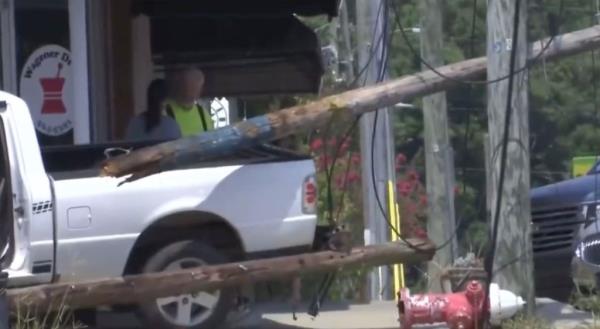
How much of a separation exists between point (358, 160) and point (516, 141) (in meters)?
8.96

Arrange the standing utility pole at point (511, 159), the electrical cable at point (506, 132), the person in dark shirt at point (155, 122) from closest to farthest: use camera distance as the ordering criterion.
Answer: the electrical cable at point (506, 132) < the standing utility pole at point (511, 159) < the person in dark shirt at point (155, 122)

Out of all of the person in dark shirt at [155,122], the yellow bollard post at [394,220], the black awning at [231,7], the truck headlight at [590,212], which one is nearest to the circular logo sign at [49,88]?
the black awning at [231,7]

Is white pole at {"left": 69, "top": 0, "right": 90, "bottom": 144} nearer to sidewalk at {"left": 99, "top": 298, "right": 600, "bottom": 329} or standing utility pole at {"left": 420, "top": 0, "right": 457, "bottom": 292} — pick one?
sidewalk at {"left": 99, "top": 298, "right": 600, "bottom": 329}

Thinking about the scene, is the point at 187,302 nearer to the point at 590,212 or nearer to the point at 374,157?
the point at 590,212

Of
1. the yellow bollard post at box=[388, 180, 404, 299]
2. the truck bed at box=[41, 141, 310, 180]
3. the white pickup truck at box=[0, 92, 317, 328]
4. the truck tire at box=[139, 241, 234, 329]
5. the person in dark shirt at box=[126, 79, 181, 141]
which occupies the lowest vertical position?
the yellow bollard post at box=[388, 180, 404, 299]

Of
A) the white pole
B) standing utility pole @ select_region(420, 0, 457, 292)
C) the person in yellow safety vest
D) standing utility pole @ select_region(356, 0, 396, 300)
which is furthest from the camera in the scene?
standing utility pole @ select_region(420, 0, 457, 292)

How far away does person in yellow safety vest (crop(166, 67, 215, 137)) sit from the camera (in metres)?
12.0

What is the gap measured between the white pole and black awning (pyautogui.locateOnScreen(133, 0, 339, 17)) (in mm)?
1061

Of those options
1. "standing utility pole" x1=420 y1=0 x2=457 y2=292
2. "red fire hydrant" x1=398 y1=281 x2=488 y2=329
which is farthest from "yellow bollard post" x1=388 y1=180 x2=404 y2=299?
"red fire hydrant" x1=398 y1=281 x2=488 y2=329

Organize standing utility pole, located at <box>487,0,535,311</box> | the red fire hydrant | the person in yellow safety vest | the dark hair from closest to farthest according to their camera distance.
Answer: the red fire hydrant < standing utility pole, located at <box>487,0,535,311</box> < the dark hair < the person in yellow safety vest

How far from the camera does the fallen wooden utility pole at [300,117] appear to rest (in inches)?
397

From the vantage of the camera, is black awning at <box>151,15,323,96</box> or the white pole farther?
black awning at <box>151,15,323,96</box>

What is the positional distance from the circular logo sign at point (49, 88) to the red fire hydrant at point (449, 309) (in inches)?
238

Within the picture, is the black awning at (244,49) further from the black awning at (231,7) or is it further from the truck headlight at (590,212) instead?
the truck headlight at (590,212)
